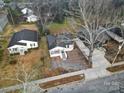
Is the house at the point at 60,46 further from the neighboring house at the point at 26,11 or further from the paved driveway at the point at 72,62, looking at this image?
the neighboring house at the point at 26,11

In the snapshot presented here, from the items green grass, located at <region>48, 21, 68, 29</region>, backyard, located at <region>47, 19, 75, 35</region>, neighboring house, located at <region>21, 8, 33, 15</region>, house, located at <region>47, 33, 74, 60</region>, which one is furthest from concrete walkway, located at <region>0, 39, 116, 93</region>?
neighboring house, located at <region>21, 8, 33, 15</region>

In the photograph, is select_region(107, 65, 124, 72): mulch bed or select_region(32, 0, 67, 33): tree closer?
select_region(107, 65, 124, 72): mulch bed

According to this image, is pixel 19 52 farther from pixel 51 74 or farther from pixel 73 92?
pixel 73 92

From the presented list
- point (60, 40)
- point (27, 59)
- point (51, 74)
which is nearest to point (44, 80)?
point (51, 74)

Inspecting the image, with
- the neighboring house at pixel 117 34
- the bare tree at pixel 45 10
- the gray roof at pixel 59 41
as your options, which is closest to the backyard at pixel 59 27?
the bare tree at pixel 45 10

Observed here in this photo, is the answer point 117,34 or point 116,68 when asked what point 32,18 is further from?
point 116,68

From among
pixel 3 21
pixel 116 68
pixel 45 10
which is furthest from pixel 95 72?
pixel 3 21

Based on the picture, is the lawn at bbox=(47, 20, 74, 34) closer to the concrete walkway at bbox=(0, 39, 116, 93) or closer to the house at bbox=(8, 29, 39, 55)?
the house at bbox=(8, 29, 39, 55)
